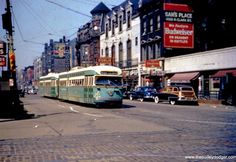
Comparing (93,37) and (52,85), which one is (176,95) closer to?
(52,85)

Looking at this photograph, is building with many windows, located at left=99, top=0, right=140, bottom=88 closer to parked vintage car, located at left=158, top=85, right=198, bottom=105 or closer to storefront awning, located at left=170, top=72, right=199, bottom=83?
storefront awning, located at left=170, top=72, right=199, bottom=83

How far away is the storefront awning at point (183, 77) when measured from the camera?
37269 mm

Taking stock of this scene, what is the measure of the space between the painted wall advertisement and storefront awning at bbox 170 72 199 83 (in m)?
3.44

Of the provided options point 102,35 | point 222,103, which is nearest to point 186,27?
point 222,103

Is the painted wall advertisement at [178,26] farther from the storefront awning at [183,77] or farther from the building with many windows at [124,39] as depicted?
the building with many windows at [124,39]

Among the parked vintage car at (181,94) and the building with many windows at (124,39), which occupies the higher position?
the building with many windows at (124,39)

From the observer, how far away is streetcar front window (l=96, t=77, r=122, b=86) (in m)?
24.8

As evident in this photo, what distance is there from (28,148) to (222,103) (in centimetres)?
2373

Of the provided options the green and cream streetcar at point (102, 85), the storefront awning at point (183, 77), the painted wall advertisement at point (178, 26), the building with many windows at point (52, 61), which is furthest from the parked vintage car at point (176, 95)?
the building with many windows at point (52, 61)

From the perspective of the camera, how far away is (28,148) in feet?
31.7

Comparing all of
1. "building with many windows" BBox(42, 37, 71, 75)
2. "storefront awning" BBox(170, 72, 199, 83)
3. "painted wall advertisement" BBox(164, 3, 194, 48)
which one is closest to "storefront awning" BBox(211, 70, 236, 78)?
"storefront awning" BBox(170, 72, 199, 83)

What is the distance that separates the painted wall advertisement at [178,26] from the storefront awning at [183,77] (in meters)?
3.44

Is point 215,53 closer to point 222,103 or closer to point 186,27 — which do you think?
point 186,27

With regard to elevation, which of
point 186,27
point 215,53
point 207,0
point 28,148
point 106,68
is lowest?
point 28,148
